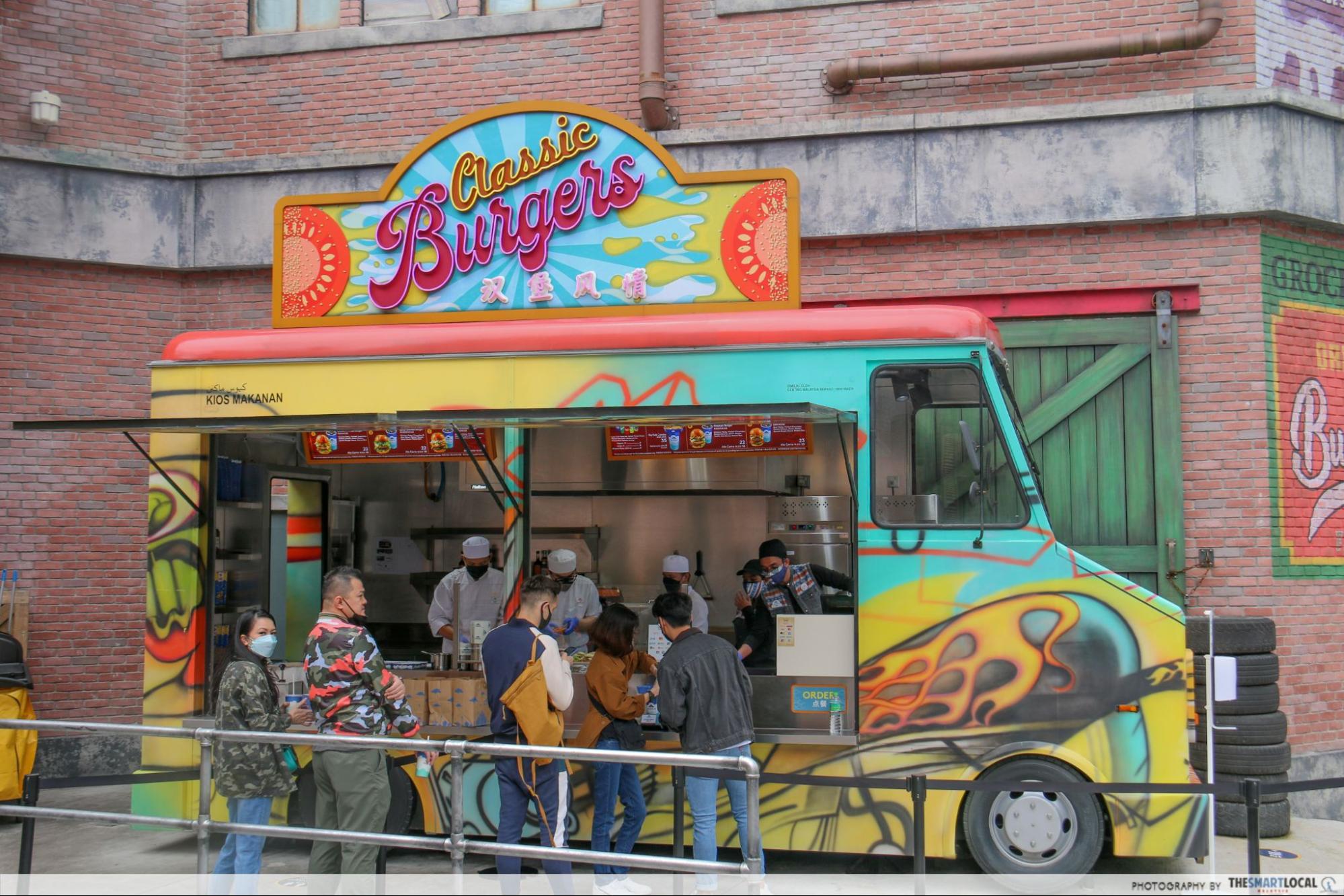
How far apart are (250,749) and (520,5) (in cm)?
880

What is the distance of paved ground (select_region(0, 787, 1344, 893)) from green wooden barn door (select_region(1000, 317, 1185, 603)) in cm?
244

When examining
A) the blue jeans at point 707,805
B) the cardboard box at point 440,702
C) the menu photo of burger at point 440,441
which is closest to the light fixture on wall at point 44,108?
the menu photo of burger at point 440,441

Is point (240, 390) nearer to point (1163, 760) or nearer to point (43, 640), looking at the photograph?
point (43, 640)

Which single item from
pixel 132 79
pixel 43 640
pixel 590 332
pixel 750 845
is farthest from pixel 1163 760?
pixel 132 79

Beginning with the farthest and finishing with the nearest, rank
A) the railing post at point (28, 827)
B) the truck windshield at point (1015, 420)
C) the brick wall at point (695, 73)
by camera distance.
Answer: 1. the brick wall at point (695, 73)
2. the truck windshield at point (1015, 420)
3. the railing post at point (28, 827)

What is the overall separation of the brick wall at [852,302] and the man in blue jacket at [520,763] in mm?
5961

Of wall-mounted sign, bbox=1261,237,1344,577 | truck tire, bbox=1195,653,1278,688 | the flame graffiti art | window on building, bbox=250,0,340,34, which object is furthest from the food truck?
window on building, bbox=250,0,340,34

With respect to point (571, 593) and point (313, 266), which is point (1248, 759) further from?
point (313, 266)

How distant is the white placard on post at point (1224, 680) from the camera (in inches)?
284

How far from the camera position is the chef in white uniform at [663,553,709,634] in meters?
8.88

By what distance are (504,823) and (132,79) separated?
32.1ft

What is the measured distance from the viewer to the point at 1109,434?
10.7m

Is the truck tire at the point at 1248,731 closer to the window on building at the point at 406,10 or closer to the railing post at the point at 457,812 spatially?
the railing post at the point at 457,812

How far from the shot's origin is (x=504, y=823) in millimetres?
6391
